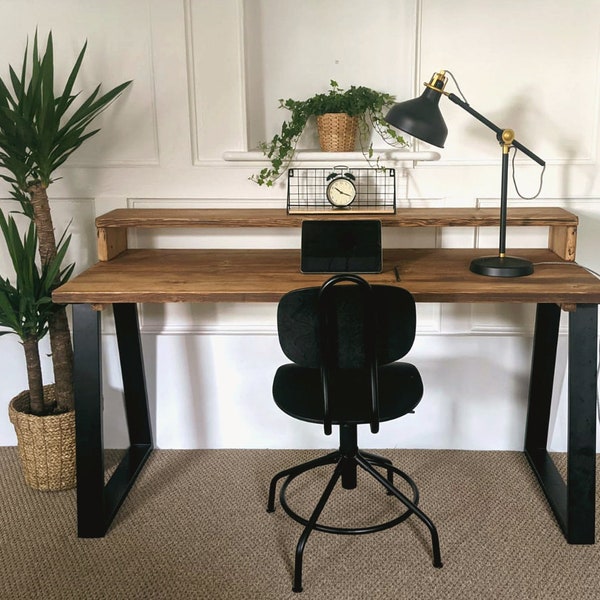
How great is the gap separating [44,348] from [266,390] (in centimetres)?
90

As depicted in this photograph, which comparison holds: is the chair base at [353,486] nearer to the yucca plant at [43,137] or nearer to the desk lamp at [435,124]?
the desk lamp at [435,124]

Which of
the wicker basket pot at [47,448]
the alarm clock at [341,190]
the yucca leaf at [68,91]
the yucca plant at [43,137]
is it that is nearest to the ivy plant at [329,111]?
the alarm clock at [341,190]

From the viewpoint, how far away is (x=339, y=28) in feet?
9.49

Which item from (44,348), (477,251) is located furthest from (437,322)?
(44,348)

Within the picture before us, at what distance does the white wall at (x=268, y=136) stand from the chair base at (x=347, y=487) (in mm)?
479

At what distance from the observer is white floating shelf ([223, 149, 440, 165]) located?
2816 mm

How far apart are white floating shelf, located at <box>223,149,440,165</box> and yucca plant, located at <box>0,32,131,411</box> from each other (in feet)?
1.53

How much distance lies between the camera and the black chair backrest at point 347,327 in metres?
2.07

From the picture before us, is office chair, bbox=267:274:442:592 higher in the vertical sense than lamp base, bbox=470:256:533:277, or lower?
lower

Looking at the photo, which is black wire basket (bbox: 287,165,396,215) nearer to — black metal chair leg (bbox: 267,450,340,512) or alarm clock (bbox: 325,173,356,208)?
alarm clock (bbox: 325,173,356,208)

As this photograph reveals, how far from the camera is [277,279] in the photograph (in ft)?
8.02

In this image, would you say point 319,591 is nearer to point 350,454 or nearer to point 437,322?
point 350,454

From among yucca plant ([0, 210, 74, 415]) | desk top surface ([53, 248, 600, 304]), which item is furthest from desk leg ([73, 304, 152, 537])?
yucca plant ([0, 210, 74, 415])

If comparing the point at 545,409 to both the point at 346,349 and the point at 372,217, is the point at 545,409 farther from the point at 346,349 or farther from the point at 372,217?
the point at 346,349
